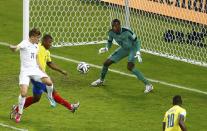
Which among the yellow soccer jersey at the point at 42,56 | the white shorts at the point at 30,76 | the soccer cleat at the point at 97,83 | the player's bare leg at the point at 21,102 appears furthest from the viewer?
the soccer cleat at the point at 97,83

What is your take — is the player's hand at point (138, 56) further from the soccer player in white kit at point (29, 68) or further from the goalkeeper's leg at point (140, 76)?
the soccer player in white kit at point (29, 68)

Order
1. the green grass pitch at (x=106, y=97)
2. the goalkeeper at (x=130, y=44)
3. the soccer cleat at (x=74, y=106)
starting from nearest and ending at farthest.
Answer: the green grass pitch at (x=106, y=97) → the soccer cleat at (x=74, y=106) → the goalkeeper at (x=130, y=44)

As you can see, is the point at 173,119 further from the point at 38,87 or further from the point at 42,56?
the point at 42,56

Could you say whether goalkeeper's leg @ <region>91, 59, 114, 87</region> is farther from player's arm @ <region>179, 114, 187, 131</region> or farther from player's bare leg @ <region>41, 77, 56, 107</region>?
player's arm @ <region>179, 114, 187, 131</region>

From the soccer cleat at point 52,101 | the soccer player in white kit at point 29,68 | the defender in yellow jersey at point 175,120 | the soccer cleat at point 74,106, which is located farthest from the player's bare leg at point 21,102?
the defender in yellow jersey at point 175,120

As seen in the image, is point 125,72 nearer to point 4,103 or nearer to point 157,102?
point 157,102

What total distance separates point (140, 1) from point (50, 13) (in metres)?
3.10

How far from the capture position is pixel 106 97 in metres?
20.5

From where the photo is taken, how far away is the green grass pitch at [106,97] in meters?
18.1

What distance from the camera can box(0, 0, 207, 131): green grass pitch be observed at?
18094 mm

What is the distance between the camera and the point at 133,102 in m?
20.1

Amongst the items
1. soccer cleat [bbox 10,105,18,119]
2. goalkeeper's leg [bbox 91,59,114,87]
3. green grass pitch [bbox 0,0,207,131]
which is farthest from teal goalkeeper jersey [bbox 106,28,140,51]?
soccer cleat [bbox 10,105,18,119]

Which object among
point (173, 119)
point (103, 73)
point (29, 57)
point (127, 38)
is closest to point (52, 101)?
point (29, 57)

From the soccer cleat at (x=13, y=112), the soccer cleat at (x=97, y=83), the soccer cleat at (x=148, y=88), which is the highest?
the soccer cleat at (x=97, y=83)
